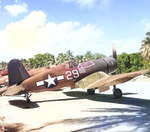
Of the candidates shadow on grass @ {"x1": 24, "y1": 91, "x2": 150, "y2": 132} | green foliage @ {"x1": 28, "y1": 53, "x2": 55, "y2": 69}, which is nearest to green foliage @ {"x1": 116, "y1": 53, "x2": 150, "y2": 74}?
green foliage @ {"x1": 28, "y1": 53, "x2": 55, "y2": 69}

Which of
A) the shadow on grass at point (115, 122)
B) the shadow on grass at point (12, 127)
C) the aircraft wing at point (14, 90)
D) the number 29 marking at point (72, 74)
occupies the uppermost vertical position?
the number 29 marking at point (72, 74)

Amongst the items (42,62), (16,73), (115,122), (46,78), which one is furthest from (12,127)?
(42,62)

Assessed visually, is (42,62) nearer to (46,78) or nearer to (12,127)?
(46,78)

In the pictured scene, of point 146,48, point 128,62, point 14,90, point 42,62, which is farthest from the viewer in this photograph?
point 42,62

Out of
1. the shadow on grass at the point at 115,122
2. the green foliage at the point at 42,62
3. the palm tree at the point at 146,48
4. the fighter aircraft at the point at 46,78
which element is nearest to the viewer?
the shadow on grass at the point at 115,122

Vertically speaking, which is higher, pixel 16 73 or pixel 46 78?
pixel 16 73

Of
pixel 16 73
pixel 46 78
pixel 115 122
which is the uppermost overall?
pixel 16 73

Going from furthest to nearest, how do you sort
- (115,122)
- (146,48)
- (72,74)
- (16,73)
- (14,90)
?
(146,48)
(72,74)
(16,73)
(14,90)
(115,122)

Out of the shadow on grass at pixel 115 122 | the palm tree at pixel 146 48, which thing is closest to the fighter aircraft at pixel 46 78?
the shadow on grass at pixel 115 122

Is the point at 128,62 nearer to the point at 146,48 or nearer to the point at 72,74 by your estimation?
the point at 146,48

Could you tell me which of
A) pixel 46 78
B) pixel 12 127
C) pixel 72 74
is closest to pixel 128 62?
pixel 72 74

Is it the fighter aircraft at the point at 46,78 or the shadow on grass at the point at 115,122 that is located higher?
the fighter aircraft at the point at 46,78

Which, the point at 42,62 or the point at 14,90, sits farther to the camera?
the point at 42,62

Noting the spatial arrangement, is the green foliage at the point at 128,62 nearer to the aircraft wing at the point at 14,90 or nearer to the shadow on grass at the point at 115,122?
the aircraft wing at the point at 14,90
